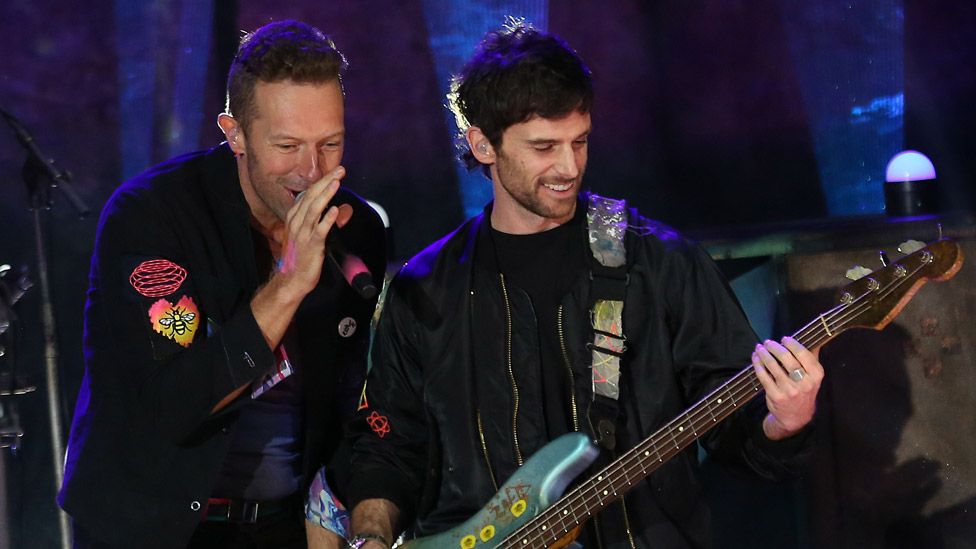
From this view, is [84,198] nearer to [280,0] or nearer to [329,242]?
[280,0]

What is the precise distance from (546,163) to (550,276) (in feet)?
0.97

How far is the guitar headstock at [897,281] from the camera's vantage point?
246 centimetres

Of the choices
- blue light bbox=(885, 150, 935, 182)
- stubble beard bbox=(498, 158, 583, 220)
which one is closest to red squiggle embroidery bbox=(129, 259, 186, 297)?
stubble beard bbox=(498, 158, 583, 220)

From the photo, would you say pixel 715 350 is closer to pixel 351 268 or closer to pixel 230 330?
pixel 351 268

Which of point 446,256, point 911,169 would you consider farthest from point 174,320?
point 911,169

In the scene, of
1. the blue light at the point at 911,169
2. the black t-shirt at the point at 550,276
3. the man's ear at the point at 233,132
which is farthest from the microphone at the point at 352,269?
the blue light at the point at 911,169

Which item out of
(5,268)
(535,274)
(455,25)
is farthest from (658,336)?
(455,25)

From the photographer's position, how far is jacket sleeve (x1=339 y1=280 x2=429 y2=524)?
2848 millimetres

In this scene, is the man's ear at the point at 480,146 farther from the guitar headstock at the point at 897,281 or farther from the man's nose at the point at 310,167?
the guitar headstock at the point at 897,281

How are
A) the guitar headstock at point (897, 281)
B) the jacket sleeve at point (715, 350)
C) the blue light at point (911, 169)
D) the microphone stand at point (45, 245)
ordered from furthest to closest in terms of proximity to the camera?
1. the microphone stand at point (45, 245)
2. the blue light at point (911, 169)
3. the jacket sleeve at point (715, 350)
4. the guitar headstock at point (897, 281)

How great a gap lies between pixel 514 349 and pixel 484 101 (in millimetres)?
667

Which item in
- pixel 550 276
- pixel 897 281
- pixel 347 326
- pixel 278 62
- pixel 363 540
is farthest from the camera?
pixel 347 326

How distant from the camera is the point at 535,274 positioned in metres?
2.91

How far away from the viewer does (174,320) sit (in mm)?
2611
